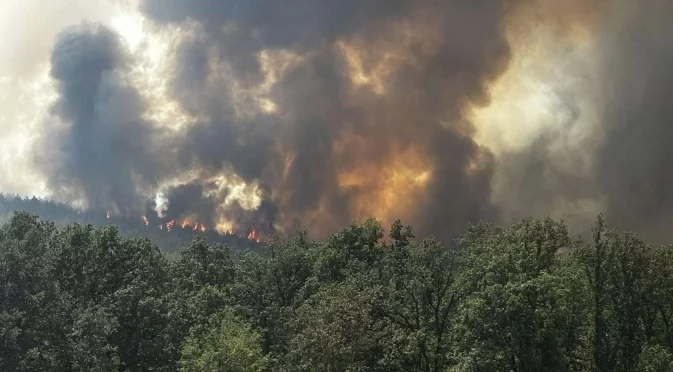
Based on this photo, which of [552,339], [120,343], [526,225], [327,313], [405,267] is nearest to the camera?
[552,339]

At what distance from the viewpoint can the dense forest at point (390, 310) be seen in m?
36.1

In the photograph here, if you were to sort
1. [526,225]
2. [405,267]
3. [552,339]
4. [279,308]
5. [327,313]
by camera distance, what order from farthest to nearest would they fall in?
1. [279,308]
2. [405,267]
3. [327,313]
4. [526,225]
5. [552,339]

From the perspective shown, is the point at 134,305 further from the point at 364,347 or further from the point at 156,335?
the point at 364,347

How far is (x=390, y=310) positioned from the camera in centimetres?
4684

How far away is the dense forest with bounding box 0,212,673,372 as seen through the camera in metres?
36.1

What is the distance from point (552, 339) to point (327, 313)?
61.0 feet

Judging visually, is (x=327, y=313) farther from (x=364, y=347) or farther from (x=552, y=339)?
(x=552, y=339)

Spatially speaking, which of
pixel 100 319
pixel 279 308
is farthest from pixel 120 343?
pixel 279 308

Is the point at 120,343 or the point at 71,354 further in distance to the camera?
the point at 120,343

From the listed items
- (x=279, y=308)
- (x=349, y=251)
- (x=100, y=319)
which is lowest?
(x=100, y=319)

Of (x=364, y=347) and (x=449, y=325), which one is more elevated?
(x=449, y=325)

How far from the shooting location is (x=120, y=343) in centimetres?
5538

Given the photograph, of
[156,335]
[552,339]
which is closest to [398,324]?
[552,339]

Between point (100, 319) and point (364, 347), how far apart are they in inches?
1052
